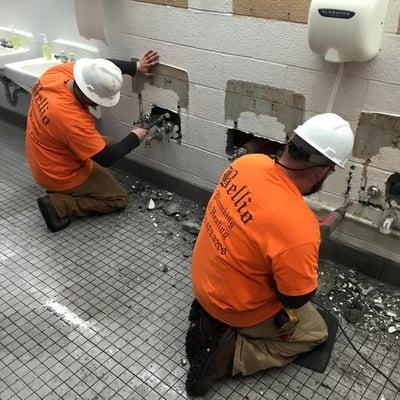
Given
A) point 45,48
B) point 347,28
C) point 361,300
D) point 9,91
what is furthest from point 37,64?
point 361,300

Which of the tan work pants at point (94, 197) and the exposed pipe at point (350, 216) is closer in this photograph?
the exposed pipe at point (350, 216)

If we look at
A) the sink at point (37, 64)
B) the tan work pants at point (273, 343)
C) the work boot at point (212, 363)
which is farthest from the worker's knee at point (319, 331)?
the sink at point (37, 64)

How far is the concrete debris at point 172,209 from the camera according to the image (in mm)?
3097

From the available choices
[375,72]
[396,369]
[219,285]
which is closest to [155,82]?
[375,72]

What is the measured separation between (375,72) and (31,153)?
6.96 ft

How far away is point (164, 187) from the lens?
3365 mm

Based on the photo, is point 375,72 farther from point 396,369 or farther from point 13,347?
point 13,347

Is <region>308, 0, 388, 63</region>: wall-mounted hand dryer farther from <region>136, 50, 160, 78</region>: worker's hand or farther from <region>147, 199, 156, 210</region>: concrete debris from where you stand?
<region>147, 199, 156, 210</region>: concrete debris

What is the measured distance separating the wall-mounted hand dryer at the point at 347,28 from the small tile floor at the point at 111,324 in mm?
1322

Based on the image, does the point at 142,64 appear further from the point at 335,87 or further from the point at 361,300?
the point at 361,300

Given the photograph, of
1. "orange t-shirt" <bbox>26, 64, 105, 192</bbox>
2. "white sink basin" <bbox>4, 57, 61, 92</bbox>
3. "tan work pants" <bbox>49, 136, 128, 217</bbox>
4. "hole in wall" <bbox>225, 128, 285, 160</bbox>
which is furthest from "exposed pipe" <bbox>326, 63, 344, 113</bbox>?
"white sink basin" <bbox>4, 57, 61, 92</bbox>

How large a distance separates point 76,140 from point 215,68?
925mm

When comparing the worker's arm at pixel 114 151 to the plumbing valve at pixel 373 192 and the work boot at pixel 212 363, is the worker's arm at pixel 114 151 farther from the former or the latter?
the plumbing valve at pixel 373 192

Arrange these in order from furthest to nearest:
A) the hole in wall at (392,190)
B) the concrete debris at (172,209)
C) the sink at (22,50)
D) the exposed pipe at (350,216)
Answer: the sink at (22,50) < the concrete debris at (172,209) < the exposed pipe at (350,216) < the hole in wall at (392,190)
